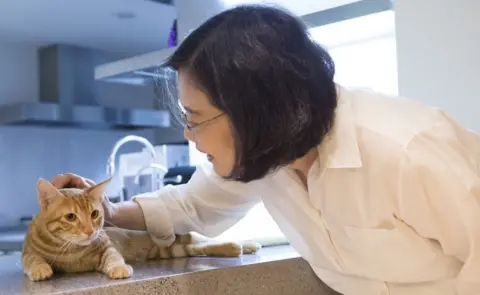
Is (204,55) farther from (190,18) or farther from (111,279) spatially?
(190,18)

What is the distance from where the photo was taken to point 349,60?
173cm

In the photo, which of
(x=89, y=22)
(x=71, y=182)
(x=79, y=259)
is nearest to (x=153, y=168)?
(x=89, y=22)

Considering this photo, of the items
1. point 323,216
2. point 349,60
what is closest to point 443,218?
point 323,216

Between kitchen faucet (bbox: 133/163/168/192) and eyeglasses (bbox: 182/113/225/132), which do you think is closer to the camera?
eyeglasses (bbox: 182/113/225/132)

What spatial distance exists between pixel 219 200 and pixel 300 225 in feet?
0.64

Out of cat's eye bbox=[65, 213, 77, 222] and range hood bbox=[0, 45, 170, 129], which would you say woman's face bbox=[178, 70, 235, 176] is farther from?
range hood bbox=[0, 45, 170, 129]

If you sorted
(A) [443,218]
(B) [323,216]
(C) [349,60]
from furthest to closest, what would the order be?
1. (C) [349,60]
2. (B) [323,216]
3. (A) [443,218]

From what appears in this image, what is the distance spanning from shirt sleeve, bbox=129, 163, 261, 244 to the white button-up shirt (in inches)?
4.5

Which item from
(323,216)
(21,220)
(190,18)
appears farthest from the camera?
(21,220)

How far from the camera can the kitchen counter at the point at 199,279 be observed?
30.9 inches

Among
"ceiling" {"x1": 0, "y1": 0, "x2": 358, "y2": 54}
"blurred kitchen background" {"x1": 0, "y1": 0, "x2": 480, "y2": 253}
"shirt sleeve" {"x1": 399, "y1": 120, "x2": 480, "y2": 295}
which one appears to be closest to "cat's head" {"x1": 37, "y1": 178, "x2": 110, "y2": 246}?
"blurred kitchen background" {"x1": 0, "y1": 0, "x2": 480, "y2": 253}

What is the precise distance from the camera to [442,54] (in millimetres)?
1449

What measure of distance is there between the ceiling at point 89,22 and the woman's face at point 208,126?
80.9 inches

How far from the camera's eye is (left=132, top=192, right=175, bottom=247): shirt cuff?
3.50ft
